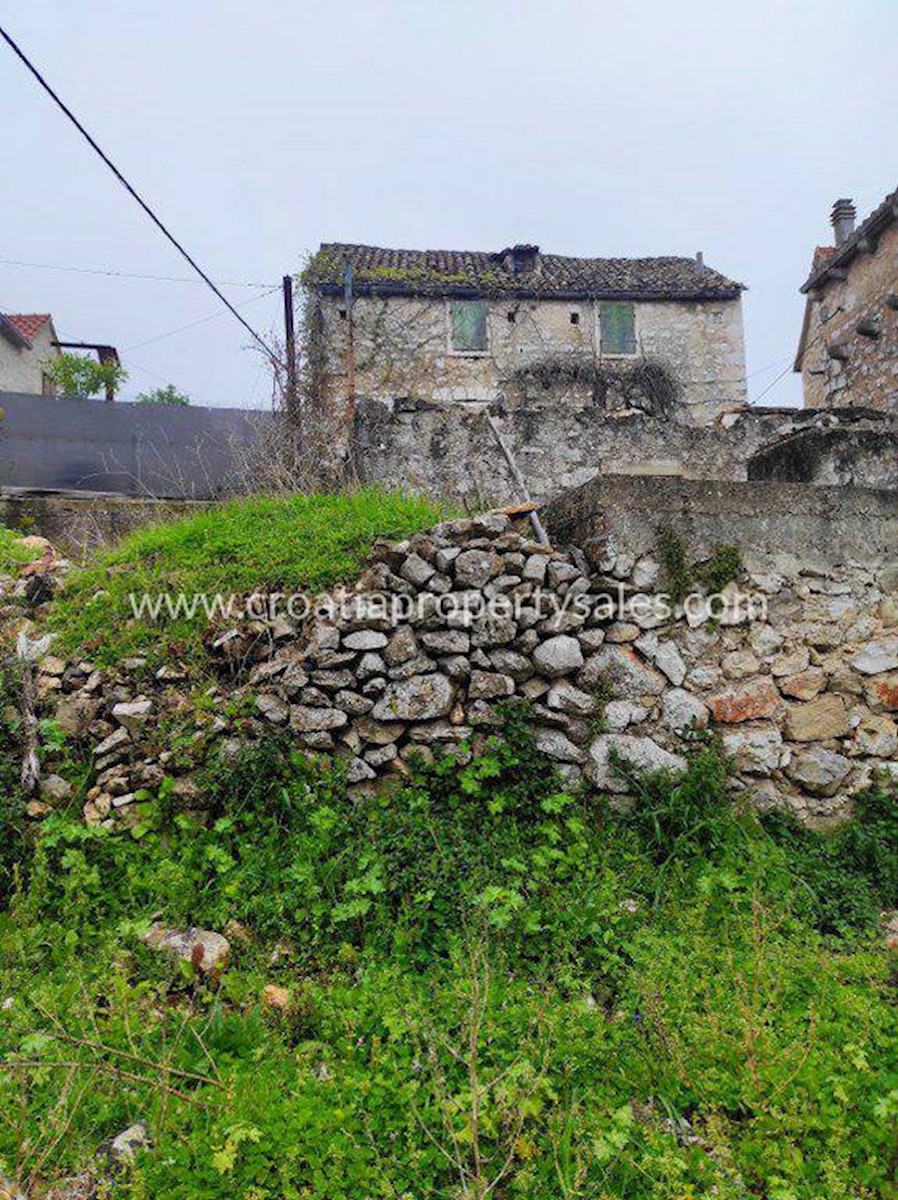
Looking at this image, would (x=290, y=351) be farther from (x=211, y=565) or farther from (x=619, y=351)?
(x=619, y=351)

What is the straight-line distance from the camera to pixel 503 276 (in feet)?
53.6

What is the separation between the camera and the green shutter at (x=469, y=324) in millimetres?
15570

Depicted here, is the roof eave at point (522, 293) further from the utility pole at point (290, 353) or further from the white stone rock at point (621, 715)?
the white stone rock at point (621, 715)

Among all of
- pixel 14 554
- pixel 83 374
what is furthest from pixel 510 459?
pixel 83 374

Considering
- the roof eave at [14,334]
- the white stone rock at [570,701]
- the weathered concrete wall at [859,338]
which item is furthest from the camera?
the roof eave at [14,334]

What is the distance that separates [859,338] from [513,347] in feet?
22.9

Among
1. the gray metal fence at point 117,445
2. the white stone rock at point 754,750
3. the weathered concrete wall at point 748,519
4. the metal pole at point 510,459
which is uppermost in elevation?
the gray metal fence at point 117,445

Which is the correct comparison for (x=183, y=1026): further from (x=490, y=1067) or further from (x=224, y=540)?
(x=224, y=540)

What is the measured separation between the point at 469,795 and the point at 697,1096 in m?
1.83

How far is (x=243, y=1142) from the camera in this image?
2.22 metres

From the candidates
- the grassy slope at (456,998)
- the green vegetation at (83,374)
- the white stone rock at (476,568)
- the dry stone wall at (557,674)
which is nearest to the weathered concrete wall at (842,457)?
the dry stone wall at (557,674)

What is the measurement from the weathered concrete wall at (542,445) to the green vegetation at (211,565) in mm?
2405

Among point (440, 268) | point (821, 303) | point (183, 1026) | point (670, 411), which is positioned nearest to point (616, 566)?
point (183, 1026)

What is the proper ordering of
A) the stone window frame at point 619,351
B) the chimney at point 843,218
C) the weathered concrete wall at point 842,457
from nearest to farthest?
the weathered concrete wall at point 842,457, the chimney at point 843,218, the stone window frame at point 619,351
